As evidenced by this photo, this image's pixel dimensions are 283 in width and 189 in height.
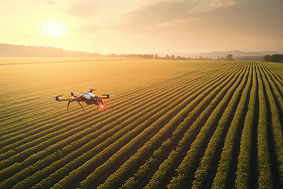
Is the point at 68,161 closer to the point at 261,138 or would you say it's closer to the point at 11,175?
the point at 11,175

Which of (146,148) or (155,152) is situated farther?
(146,148)

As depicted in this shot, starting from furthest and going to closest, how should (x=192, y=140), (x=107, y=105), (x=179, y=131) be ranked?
(x=107, y=105), (x=179, y=131), (x=192, y=140)

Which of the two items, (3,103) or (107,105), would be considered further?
(3,103)

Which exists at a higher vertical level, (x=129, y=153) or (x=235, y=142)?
(x=235, y=142)

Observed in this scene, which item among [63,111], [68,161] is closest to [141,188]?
[68,161]

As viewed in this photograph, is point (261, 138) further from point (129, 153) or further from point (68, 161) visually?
point (68, 161)

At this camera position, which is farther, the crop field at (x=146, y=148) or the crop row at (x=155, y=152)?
the crop row at (x=155, y=152)

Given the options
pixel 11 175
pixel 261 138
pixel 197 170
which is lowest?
pixel 11 175

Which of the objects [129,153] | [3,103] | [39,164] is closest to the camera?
[39,164]

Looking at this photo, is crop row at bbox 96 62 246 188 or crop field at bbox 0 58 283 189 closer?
crop field at bbox 0 58 283 189
